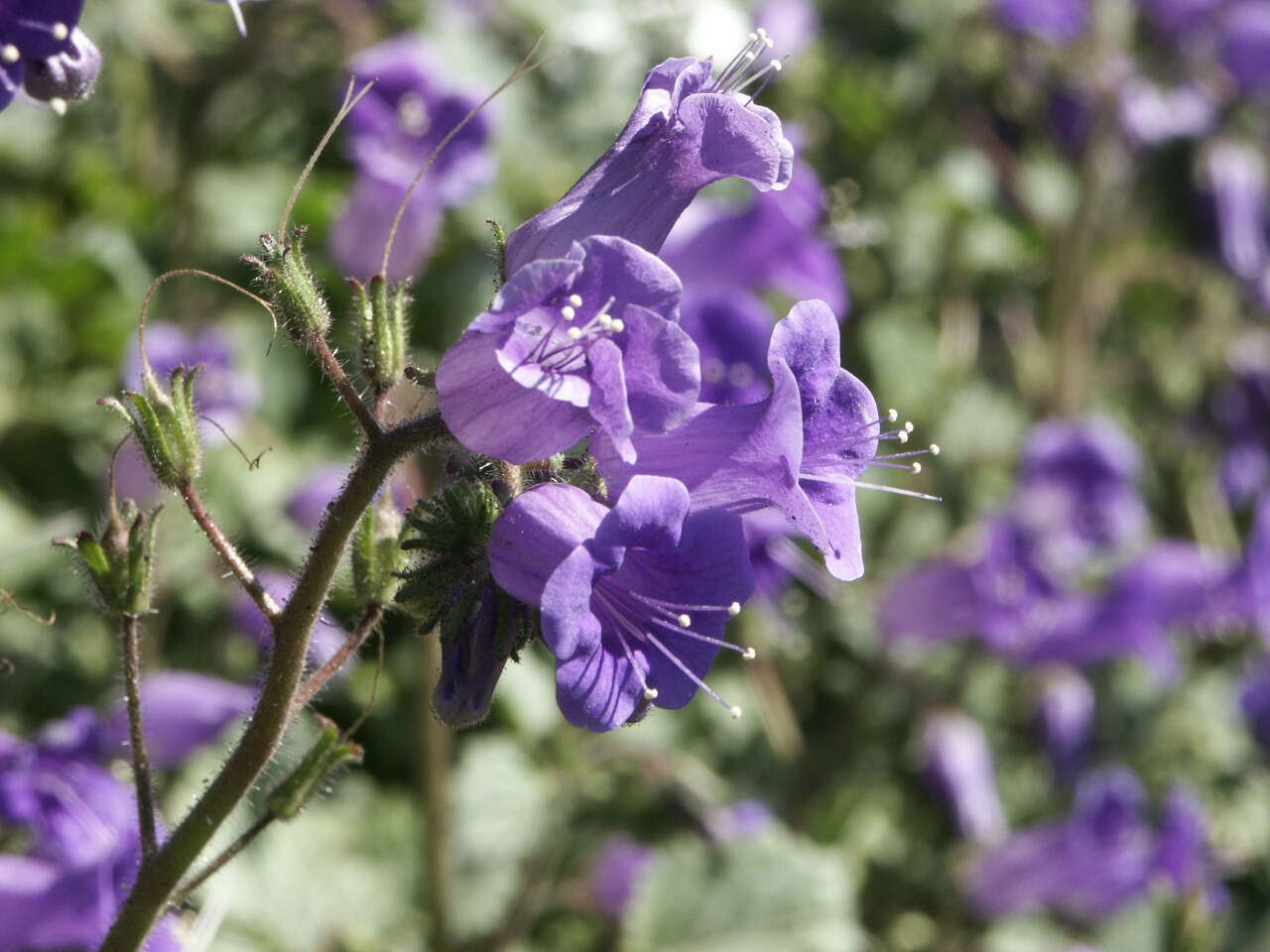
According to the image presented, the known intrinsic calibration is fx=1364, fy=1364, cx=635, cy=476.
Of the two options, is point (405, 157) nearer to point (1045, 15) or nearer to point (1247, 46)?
point (1045, 15)

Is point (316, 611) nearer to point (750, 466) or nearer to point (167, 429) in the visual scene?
point (167, 429)

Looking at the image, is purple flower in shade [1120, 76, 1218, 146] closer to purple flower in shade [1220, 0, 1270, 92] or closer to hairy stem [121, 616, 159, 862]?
purple flower in shade [1220, 0, 1270, 92]

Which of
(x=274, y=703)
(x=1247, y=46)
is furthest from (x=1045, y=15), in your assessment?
(x=274, y=703)

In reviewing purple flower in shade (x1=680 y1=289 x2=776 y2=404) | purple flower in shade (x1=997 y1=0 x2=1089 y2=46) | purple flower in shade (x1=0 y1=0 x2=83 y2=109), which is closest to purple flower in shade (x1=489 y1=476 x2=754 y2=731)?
purple flower in shade (x1=0 y1=0 x2=83 y2=109)

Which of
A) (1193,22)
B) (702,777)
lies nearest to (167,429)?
(702,777)

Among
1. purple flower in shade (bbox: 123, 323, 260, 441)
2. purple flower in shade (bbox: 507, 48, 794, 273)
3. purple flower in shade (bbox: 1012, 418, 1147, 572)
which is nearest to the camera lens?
purple flower in shade (bbox: 507, 48, 794, 273)

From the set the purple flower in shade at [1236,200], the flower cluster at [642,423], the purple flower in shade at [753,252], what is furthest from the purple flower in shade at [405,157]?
the purple flower in shade at [1236,200]

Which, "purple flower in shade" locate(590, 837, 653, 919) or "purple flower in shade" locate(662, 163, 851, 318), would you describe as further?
"purple flower in shade" locate(590, 837, 653, 919)
